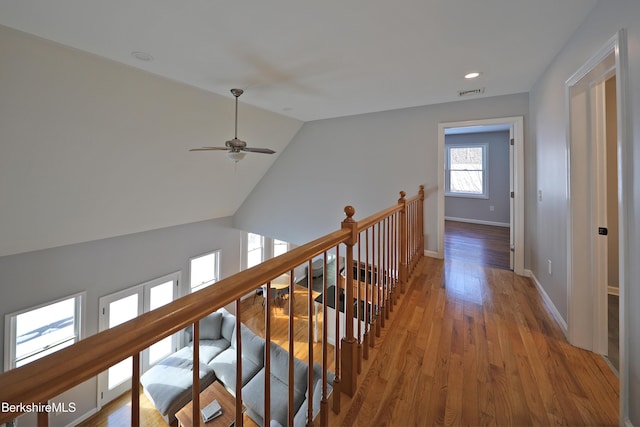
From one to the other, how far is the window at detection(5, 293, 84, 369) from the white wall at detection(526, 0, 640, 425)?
6275mm

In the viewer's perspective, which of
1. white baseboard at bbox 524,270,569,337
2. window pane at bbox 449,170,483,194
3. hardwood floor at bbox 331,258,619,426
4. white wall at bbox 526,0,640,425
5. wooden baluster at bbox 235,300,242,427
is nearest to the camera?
wooden baluster at bbox 235,300,242,427

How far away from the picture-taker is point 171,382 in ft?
13.5

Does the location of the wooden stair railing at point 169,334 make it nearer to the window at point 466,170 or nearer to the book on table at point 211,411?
the book on table at point 211,411

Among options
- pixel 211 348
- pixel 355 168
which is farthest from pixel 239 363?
pixel 211 348

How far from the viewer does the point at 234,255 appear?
7.22m

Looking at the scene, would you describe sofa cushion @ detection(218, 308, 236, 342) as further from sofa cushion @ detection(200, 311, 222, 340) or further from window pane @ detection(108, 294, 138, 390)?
window pane @ detection(108, 294, 138, 390)

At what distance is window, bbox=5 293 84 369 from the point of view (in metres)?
3.77

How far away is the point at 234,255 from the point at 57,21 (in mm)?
5928

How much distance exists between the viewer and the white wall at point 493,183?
20.9ft

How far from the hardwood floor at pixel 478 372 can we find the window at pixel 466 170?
189 inches

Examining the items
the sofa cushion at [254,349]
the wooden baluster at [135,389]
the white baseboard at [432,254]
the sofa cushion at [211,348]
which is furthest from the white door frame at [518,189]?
the sofa cushion at [211,348]

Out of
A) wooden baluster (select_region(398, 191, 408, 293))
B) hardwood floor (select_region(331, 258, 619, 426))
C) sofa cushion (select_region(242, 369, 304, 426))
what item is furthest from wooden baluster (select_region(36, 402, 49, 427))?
sofa cushion (select_region(242, 369, 304, 426))

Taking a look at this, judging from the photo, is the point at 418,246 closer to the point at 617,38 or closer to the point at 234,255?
the point at 617,38

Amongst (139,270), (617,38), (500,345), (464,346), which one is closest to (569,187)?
(617,38)
